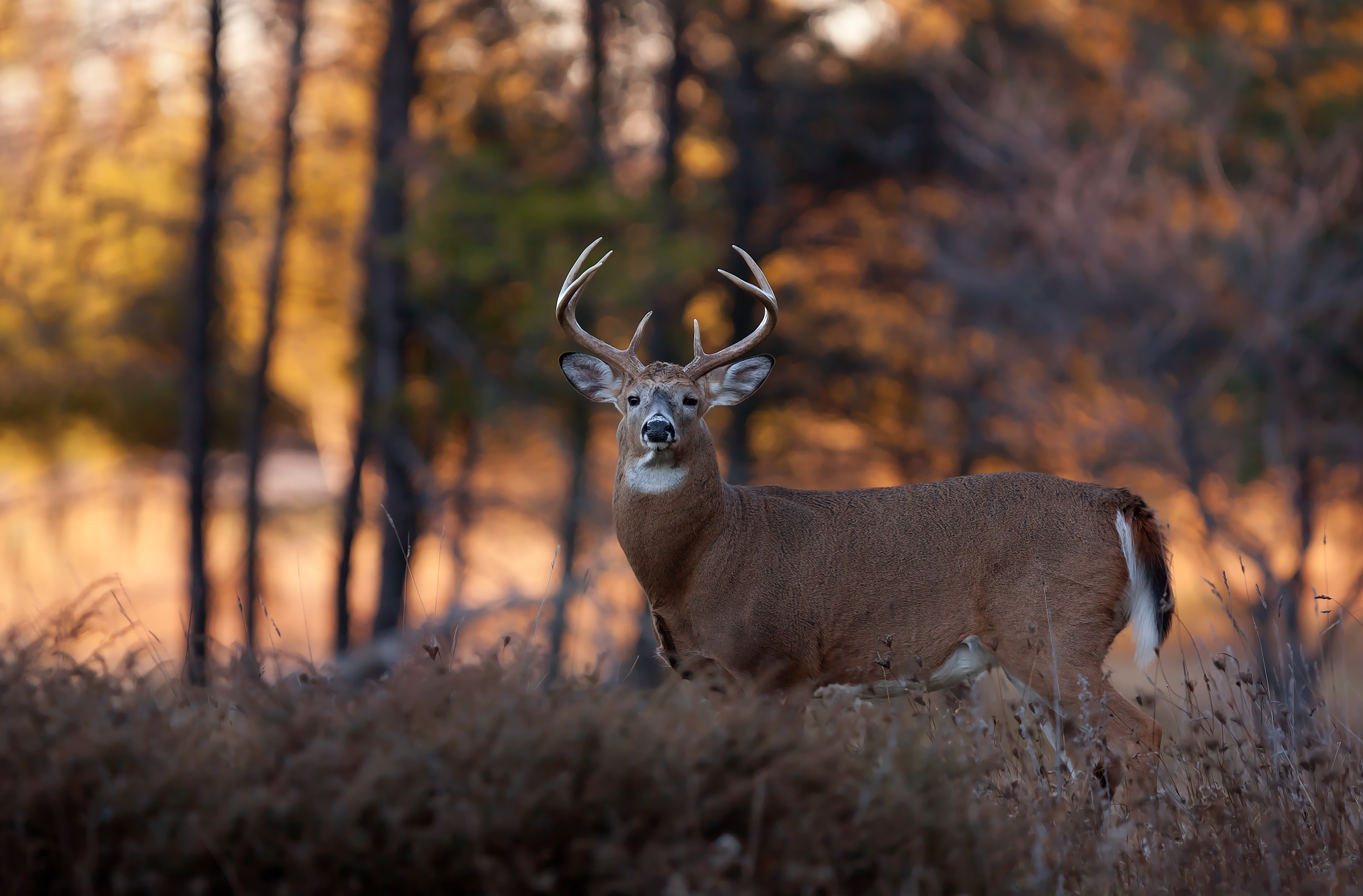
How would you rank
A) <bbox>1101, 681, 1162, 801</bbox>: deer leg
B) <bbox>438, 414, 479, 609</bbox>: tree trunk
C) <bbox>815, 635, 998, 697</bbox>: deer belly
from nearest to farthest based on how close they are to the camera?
<bbox>1101, 681, 1162, 801</bbox>: deer leg < <bbox>815, 635, 998, 697</bbox>: deer belly < <bbox>438, 414, 479, 609</bbox>: tree trunk

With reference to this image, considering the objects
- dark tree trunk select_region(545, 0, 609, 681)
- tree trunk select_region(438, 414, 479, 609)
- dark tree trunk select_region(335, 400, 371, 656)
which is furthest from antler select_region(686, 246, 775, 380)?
dark tree trunk select_region(335, 400, 371, 656)

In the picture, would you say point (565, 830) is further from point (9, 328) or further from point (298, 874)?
point (9, 328)

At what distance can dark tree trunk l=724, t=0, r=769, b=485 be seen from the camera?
58.4 ft

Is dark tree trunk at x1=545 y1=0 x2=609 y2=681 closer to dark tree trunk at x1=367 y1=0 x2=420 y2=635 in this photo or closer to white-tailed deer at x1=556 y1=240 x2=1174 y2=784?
dark tree trunk at x1=367 y1=0 x2=420 y2=635

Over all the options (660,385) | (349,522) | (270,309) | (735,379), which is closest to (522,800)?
(660,385)

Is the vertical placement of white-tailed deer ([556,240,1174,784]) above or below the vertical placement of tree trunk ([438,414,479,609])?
above

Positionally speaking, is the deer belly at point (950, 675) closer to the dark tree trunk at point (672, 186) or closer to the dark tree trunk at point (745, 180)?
the dark tree trunk at point (672, 186)

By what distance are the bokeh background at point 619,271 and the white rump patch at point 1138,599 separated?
249 inches

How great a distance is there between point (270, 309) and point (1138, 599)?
1650 centimetres

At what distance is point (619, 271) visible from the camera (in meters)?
16.1

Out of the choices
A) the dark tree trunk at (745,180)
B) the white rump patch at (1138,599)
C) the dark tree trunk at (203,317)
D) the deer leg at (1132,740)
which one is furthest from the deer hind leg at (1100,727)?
the dark tree trunk at (203,317)

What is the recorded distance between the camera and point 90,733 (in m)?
3.43

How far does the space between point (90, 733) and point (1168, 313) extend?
12029 mm

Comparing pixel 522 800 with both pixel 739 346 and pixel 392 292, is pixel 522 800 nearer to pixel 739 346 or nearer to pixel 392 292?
pixel 739 346
